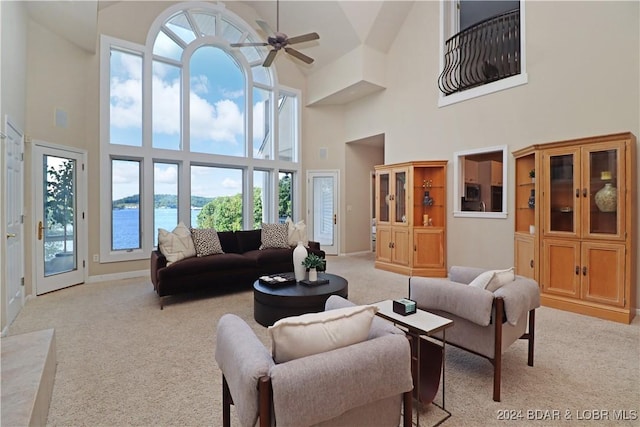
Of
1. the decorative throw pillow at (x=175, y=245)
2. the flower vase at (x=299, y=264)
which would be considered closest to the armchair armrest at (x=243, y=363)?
the flower vase at (x=299, y=264)

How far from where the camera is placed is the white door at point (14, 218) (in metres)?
3.34

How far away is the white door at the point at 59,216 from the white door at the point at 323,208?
4.61 metres

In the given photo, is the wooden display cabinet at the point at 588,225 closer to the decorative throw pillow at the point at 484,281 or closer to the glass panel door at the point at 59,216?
the decorative throw pillow at the point at 484,281

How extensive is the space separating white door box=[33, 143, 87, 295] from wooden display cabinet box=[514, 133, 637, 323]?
6.69 meters

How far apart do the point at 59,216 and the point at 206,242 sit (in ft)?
7.56

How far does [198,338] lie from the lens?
3.01 m

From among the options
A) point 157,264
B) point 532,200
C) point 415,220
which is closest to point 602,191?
point 532,200

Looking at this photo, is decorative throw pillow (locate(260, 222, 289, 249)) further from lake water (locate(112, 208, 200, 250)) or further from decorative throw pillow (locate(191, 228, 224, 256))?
lake water (locate(112, 208, 200, 250))

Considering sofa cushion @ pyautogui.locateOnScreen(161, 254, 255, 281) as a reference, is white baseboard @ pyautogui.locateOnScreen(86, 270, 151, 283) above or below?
below

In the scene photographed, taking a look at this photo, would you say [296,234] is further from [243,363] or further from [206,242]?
[243,363]

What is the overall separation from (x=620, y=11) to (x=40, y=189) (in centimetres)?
778

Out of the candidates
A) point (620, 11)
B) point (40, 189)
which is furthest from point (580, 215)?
point (40, 189)

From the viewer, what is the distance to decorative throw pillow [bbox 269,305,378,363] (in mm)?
1304

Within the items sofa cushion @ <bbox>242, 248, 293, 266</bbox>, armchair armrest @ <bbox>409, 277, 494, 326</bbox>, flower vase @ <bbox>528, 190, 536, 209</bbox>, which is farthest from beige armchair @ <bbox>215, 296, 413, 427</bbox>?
flower vase @ <bbox>528, 190, 536, 209</bbox>
